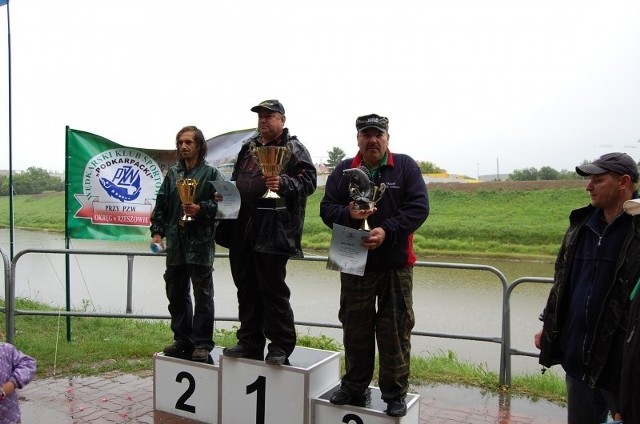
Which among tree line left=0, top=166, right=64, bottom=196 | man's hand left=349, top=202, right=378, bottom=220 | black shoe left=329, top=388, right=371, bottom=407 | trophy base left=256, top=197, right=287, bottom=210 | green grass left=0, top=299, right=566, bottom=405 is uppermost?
tree line left=0, top=166, right=64, bottom=196

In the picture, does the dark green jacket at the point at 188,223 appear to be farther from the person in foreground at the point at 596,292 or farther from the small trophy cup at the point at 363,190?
the person in foreground at the point at 596,292

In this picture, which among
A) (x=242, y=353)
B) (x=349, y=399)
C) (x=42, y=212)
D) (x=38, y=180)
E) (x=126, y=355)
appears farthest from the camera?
(x=42, y=212)

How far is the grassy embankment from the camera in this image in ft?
17.1

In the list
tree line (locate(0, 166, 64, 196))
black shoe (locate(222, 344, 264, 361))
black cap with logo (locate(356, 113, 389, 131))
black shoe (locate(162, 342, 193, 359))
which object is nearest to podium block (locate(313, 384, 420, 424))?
black shoe (locate(222, 344, 264, 361))

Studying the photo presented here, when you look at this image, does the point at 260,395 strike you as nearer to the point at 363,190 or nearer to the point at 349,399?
the point at 349,399

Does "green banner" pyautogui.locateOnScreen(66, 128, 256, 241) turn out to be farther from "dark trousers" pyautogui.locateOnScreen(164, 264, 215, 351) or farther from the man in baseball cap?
the man in baseball cap

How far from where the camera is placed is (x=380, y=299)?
3.30m

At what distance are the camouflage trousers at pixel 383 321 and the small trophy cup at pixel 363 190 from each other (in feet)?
1.15

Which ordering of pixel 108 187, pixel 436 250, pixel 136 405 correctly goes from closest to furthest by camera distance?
pixel 136 405, pixel 108 187, pixel 436 250

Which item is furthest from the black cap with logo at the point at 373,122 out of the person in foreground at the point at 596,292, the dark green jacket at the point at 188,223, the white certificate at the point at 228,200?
the dark green jacket at the point at 188,223

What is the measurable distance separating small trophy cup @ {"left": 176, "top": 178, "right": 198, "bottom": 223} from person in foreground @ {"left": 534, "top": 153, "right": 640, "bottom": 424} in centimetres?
242

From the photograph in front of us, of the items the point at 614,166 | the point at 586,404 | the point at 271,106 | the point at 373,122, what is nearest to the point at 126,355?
the point at 271,106

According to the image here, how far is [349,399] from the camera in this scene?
3.41 m

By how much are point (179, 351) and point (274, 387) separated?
0.97 metres
